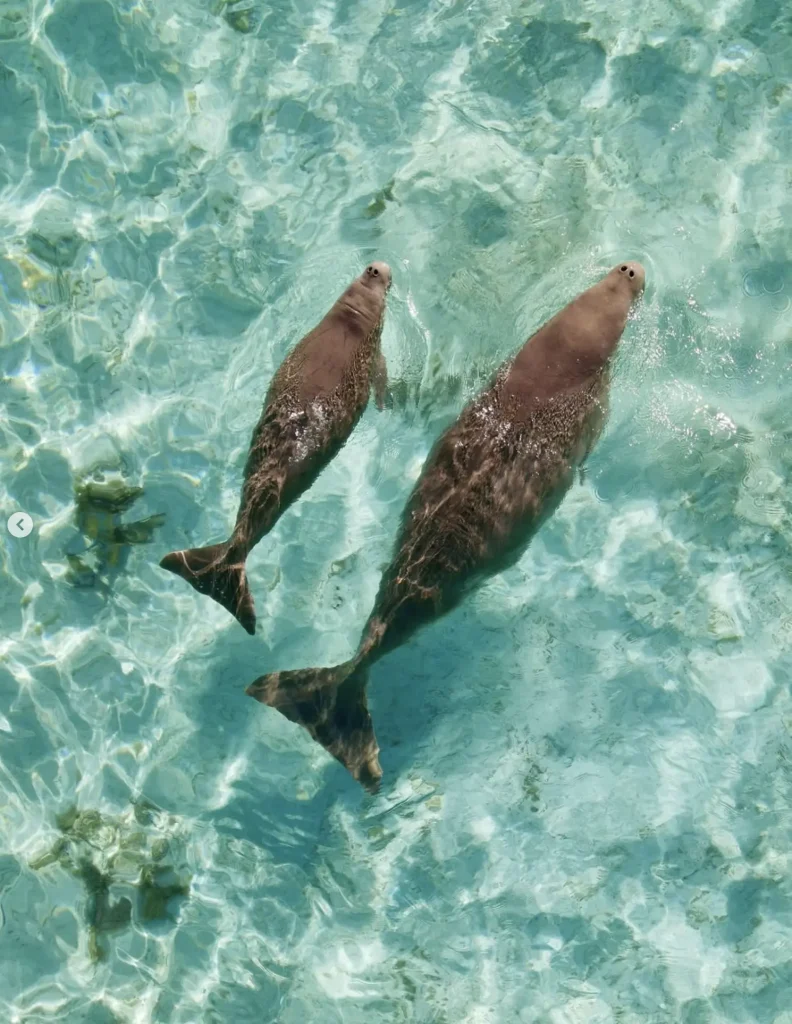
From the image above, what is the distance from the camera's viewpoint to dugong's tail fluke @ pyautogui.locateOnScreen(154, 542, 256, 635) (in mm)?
7113

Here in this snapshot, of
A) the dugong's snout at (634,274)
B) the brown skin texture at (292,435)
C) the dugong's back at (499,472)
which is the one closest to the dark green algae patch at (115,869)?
the brown skin texture at (292,435)

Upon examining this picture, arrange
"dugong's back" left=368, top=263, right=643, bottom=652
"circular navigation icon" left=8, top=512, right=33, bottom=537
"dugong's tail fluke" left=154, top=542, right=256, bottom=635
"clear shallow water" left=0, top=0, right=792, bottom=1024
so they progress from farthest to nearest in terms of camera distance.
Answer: "circular navigation icon" left=8, top=512, right=33, bottom=537 < "clear shallow water" left=0, top=0, right=792, bottom=1024 < "dugong's tail fluke" left=154, top=542, right=256, bottom=635 < "dugong's back" left=368, top=263, right=643, bottom=652

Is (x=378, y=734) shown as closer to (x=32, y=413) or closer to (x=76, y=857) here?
(x=76, y=857)

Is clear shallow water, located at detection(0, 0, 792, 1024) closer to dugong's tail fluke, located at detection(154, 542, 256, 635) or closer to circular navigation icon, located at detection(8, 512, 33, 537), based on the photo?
circular navigation icon, located at detection(8, 512, 33, 537)

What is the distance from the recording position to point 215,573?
716 cm

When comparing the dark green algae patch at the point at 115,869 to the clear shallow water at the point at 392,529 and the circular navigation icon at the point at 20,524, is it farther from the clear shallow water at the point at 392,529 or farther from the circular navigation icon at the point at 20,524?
the circular navigation icon at the point at 20,524

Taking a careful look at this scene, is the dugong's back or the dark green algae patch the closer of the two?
the dugong's back

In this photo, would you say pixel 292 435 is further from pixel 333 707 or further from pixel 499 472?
pixel 333 707

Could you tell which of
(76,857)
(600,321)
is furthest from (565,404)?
(76,857)

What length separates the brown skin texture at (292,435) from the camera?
717 centimetres

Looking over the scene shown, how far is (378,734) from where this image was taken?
7.68 meters

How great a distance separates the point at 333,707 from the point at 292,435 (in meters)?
1.97

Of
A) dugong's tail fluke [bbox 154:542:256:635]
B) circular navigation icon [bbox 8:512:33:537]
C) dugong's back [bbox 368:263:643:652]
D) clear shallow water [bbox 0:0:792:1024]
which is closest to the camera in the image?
dugong's back [bbox 368:263:643:652]

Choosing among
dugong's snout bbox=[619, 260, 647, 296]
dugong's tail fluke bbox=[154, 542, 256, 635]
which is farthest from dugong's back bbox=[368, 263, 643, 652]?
dugong's tail fluke bbox=[154, 542, 256, 635]
